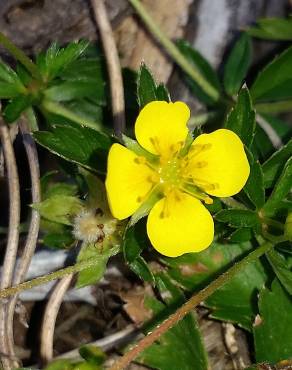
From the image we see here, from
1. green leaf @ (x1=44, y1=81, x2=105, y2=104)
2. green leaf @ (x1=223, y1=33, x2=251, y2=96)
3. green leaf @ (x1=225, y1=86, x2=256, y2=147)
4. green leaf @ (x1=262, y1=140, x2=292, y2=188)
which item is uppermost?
green leaf @ (x1=44, y1=81, x2=105, y2=104)

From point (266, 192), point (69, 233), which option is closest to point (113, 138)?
point (69, 233)

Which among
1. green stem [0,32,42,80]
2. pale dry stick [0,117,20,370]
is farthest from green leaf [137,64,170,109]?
pale dry stick [0,117,20,370]

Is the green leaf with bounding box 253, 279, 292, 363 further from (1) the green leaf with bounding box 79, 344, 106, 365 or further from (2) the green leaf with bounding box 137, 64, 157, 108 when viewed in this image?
(2) the green leaf with bounding box 137, 64, 157, 108

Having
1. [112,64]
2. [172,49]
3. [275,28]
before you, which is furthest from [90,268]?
[275,28]

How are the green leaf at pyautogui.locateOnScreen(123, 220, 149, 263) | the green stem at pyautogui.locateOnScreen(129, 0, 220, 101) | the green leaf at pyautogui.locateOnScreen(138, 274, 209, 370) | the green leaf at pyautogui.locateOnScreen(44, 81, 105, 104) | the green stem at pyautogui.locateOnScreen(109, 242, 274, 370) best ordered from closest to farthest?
the green stem at pyautogui.locateOnScreen(109, 242, 274, 370) < the green leaf at pyautogui.locateOnScreen(123, 220, 149, 263) < the green leaf at pyautogui.locateOnScreen(138, 274, 209, 370) < the green leaf at pyautogui.locateOnScreen(44, 81, 105, 104) < the green stem at pyautogui.locateOnScreen(129, 0, 220, 101)

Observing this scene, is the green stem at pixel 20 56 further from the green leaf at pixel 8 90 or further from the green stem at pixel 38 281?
the green stem at pixel 38 281

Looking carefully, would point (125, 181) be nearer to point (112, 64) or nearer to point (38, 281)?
point (38, 281)

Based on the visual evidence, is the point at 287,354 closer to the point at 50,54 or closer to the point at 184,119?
the point at 184,119

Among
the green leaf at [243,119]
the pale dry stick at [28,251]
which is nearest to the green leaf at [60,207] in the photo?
the pale dry stick at [28,251]
